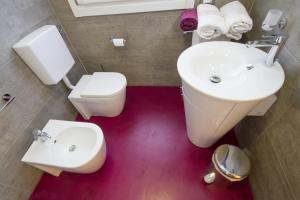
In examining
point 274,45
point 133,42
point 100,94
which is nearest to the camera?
point 274,45

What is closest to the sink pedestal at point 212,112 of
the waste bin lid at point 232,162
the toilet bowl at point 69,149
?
the waste bin lid at point 232,162

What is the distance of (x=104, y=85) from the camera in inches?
63.0

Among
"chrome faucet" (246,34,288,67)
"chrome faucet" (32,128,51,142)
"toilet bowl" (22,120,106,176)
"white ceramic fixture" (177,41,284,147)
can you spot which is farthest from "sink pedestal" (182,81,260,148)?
"chrome faucet" (32,128,51,142)

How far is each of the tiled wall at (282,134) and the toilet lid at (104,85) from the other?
1.14m

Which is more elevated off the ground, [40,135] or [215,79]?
[215,79]

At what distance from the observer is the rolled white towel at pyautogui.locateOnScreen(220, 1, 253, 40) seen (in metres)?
1.10

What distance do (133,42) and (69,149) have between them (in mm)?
1120

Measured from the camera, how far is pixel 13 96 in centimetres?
121

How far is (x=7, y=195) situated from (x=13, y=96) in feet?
2.27

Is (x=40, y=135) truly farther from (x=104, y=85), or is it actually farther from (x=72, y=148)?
(x=104, y=85)

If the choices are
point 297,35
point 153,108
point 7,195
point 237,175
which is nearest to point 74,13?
point 153,108

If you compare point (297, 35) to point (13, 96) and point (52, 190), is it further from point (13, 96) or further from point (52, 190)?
point (52, 190)

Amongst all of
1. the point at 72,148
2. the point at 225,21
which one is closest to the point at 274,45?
the point at 225,21

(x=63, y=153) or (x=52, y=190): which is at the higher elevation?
(x=63, y=153)
